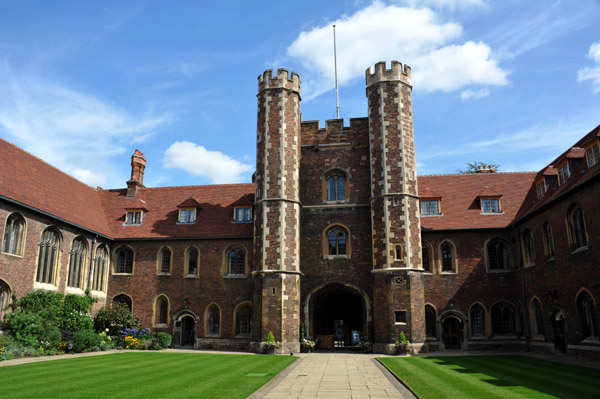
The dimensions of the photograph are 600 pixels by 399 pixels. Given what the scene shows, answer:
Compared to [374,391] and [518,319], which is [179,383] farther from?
[518,319]

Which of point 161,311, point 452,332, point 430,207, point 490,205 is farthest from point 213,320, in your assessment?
point 490,205

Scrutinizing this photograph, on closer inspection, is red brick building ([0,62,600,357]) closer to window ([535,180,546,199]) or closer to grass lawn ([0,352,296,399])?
window ([535,180,546,199])

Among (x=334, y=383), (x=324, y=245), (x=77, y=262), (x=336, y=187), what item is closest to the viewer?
(x=334, y=383)

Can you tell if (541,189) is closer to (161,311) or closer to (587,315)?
(587,315)

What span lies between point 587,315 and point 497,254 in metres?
7.94

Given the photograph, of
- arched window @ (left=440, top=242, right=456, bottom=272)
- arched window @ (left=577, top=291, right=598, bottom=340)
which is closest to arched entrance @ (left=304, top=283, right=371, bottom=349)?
arched window @ (left=440, top=242, right=456, bottom=272)

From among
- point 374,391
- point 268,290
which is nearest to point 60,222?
point 268,290

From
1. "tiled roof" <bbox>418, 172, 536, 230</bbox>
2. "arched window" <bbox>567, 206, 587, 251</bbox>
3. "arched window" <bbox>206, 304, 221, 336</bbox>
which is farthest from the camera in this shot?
"arched window" <bbox>206, 304, 221, 336</bbox>

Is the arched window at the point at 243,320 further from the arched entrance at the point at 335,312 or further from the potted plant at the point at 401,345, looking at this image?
the potted plant at the point at 401,345

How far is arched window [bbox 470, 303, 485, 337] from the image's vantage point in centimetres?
2662

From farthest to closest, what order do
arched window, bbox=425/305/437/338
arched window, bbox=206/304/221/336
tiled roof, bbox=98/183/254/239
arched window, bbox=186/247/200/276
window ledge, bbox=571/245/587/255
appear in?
tiled roof, bbox=98/183/254/239 < arched window, bbox=186/247/200/276 < arched window, bbox=206/304/221/336 < arched window, bbox=425/305/437/338 < window ledge, bbox=571/245/587/255

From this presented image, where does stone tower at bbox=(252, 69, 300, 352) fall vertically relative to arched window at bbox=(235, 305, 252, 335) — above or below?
above

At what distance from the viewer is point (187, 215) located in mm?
30984

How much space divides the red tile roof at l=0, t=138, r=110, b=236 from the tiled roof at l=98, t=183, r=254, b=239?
1175 mm
